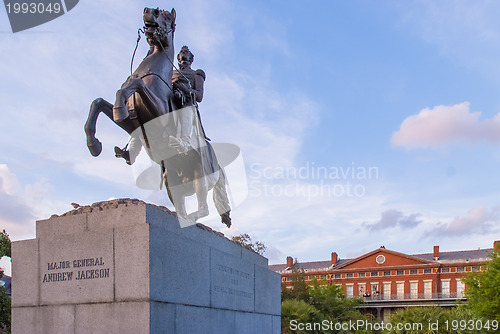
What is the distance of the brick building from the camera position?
242ft

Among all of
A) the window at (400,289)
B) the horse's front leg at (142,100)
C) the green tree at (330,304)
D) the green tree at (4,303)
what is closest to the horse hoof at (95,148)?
the horse's front leg at (142,100)

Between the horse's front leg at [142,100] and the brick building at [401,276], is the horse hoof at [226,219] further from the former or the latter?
the brick building at [401,276]

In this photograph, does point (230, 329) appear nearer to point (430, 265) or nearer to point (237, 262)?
point (237, 262)

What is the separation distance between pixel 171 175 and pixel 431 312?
26.3 meters

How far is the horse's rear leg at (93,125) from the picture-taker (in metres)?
7.40

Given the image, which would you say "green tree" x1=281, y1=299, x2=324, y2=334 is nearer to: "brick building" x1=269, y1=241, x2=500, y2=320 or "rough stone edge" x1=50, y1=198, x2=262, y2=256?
"rough stone edge" x1=50, y1=198, x2=262, y2=256

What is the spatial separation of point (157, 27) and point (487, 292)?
A: 3997cm

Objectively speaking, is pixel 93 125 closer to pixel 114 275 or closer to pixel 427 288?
pixel 114 275

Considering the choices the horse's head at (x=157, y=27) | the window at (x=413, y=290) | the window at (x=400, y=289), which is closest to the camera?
the horse's head at (x=157, y=27)

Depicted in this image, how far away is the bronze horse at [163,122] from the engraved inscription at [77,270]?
139 centimetres

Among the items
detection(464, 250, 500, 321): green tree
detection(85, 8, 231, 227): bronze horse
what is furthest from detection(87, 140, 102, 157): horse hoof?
detection(464, 250, 500, 321): green tree

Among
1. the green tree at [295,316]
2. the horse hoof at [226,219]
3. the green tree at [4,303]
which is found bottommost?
the green tree at [295,316]

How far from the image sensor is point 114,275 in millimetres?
6914

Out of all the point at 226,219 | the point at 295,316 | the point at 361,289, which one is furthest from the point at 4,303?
the point at 361,289
